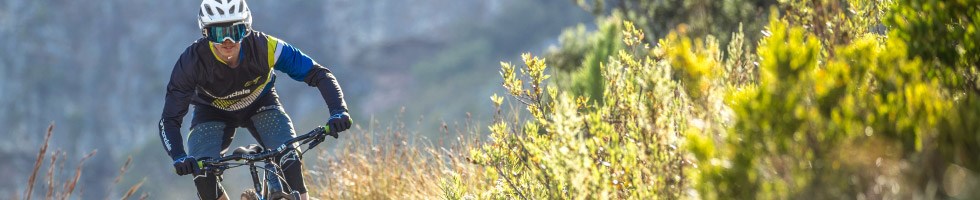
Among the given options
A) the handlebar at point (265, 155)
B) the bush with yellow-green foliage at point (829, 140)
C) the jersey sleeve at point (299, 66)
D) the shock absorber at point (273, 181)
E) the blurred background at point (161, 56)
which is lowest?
the bush with yellow-green foliage at point (829, 140)

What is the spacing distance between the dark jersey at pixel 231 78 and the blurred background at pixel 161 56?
329 feet

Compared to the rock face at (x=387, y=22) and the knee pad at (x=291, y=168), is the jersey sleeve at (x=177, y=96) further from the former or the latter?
the rock face at (x=387, y=22)

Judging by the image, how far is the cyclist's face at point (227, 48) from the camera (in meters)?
5.26

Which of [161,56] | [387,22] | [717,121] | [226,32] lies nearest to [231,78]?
[226,32]

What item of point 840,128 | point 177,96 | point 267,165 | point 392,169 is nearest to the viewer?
point 840,128

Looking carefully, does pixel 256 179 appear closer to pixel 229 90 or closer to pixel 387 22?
pixel 229 90

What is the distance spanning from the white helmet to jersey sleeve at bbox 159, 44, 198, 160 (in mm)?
228

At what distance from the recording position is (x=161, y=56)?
4884 inches

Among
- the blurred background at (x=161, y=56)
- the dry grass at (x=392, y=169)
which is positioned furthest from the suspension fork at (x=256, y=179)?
the blurred background at (x=161, y=56)

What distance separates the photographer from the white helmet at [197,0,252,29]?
16.7ft

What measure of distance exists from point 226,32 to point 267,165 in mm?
629

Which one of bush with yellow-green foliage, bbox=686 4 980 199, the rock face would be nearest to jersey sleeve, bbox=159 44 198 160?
bush with yellow-green foliage, bbox=686 4 980 199

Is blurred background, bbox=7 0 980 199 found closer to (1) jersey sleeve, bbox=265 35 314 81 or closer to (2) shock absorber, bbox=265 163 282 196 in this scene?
(2) shock absorber, bbox=265 163 282 196

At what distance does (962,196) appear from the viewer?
7.36 ft
